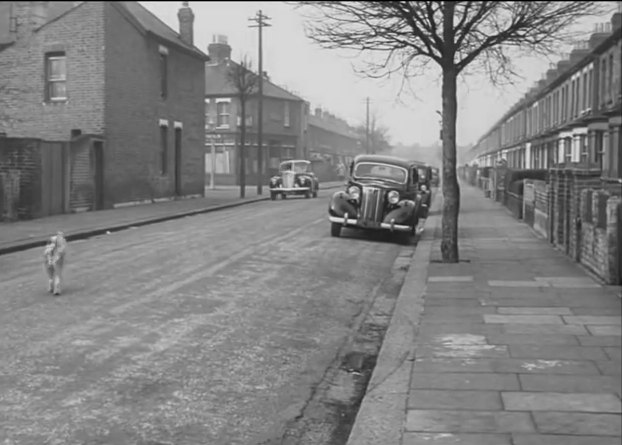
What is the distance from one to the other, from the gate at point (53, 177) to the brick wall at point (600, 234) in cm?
1544

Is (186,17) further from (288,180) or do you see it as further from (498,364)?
(288,180)

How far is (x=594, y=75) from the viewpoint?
36969 millimetres

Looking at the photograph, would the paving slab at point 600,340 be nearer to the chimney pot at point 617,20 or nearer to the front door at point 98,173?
the front door at point 98,173

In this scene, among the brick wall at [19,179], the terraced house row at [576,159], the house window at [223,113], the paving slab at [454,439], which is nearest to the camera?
the paving slab at [454,439]

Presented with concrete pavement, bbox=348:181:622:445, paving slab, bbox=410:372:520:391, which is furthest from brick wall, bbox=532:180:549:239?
paving slab, bbox=410:372:520:391

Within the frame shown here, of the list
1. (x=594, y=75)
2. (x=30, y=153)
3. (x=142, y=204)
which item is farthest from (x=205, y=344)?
(x=594, y=75)

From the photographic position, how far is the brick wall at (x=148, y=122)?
84.1 feet

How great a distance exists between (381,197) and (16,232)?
8613 mm

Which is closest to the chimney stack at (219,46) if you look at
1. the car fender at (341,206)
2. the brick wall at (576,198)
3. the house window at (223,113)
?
the brick wall at (576,198)

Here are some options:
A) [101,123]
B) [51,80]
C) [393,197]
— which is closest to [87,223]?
[101,123]

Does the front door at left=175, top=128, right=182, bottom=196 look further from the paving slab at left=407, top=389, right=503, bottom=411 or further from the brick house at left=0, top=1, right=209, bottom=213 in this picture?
the paving slab at left=407, top=389, right=503, bottom=411

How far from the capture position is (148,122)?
30.1 metres

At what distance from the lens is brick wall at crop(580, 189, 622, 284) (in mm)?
10727

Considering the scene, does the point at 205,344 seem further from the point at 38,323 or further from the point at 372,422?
the point at 372,422
